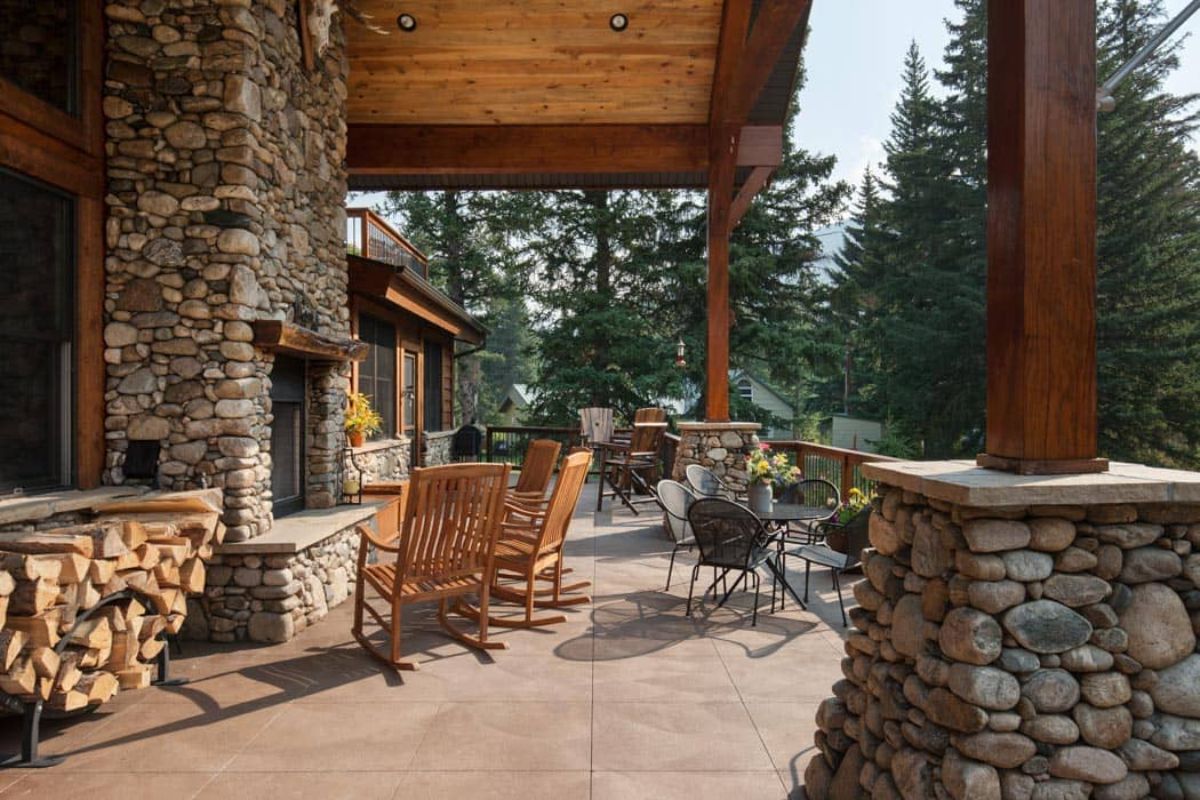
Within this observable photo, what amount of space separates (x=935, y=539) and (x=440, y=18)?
6226mm

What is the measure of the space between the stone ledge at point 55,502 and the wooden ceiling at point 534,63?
15.0ft

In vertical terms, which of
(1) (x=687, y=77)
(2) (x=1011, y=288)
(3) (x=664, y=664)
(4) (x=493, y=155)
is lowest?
(3) (x=664, y=664)

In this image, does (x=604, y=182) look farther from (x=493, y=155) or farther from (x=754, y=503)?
(x=754, y=503)

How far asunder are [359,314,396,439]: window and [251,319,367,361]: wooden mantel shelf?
2.33 meters

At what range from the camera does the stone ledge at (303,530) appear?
4121 millimetres

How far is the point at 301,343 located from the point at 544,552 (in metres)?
2.03

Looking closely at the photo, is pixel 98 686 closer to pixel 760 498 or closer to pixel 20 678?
pixel 20 678

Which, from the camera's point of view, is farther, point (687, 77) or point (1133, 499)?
point (687, 77)

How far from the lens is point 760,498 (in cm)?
519

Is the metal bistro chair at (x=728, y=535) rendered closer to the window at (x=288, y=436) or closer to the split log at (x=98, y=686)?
the window at (x=288, y=436)

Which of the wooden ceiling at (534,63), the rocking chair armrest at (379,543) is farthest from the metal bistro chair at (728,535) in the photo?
the wooden ceiling at (534,63)

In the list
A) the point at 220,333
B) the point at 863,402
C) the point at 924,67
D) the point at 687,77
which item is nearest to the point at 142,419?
the point at 220,333

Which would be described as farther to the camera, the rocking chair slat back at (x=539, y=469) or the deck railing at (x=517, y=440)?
the deck railing at (x=517, y=440)

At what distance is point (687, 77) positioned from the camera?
273 inches
